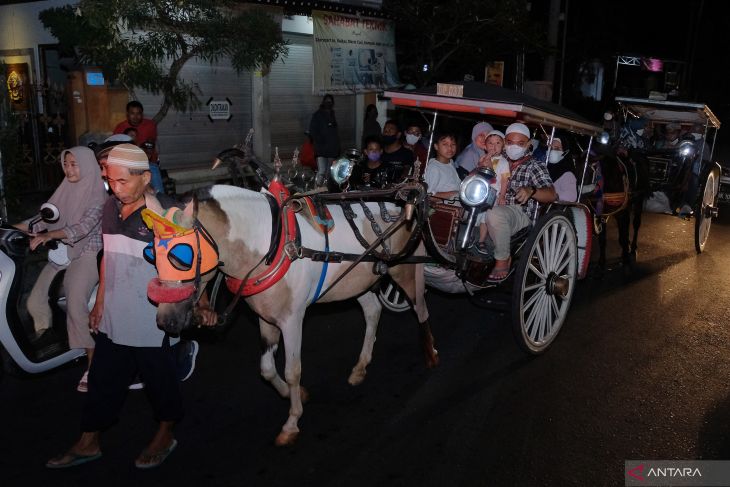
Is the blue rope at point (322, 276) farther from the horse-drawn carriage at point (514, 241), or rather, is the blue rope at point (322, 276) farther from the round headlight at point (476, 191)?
the round headlight at point (476, 191)

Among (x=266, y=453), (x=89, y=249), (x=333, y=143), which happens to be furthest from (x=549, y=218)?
(x=333, y=143)

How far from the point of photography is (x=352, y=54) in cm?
1473

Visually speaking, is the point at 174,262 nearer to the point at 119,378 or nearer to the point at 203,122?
the point at 119,378

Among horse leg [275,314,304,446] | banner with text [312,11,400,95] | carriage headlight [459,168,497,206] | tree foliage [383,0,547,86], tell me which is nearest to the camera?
horse leg [275,314,304,446]

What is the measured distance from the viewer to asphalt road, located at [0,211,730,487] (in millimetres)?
4062

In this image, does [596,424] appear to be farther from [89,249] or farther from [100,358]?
[89,249]

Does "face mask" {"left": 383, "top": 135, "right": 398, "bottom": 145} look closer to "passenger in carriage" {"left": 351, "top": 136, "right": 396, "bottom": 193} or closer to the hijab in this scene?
"passenger in carriage" {"left": 351, "top": 136, "right": 396, "bottom": 193}

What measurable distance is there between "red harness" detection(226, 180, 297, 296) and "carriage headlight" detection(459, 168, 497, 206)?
4.62 feet

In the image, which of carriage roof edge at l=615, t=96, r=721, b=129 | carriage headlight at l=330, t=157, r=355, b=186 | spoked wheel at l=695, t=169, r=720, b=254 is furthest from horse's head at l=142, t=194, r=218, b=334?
carriage roof edge at l=615, t=96, r=721, b=129

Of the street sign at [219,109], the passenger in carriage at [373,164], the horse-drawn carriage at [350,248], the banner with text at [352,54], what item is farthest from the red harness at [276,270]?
the banner with text at [352,54]

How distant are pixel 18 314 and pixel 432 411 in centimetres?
302

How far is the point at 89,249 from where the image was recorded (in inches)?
185

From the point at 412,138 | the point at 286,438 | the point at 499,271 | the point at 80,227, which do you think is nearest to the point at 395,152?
the point at 412,138

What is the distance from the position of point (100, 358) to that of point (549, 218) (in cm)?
360
